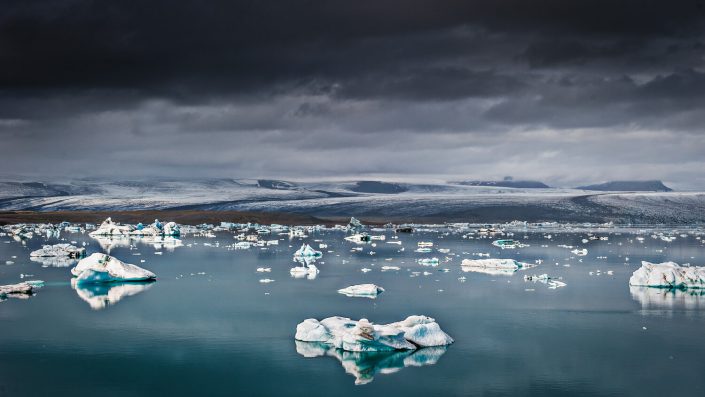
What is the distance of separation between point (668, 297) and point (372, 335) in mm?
16305

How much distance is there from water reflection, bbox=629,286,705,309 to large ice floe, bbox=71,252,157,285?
20.6 meters

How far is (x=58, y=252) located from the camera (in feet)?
139

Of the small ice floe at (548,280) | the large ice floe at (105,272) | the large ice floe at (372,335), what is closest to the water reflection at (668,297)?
the small ice floe at (548,280)

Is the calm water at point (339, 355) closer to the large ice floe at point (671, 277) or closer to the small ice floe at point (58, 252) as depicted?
the large ice floe at point (671, 277)

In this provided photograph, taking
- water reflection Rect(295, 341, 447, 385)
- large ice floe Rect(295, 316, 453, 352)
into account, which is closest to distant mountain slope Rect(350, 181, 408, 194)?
large ice floe Rect(295, 316, 453, 352)

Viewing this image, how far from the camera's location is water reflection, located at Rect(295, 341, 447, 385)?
1736 cm

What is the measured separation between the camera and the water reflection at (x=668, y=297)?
27312 mm

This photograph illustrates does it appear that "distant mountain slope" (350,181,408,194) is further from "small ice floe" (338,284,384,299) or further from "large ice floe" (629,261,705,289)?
"small ice floe" (338,284,384,299)

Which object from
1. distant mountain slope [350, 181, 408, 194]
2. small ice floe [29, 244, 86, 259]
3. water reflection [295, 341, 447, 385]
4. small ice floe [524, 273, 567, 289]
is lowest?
water reflection [295, 341, 447, 385]

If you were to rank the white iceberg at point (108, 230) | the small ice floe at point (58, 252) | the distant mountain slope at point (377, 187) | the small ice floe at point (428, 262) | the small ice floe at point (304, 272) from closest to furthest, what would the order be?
the small ice floe at point (304, 272) < the small ice floe at point (428, 262) < the small ice floe at point (58, 252) < the white iceberg at point (108, 230) < the distant mountain slope at point (377, 187)

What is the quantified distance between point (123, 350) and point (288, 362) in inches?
187

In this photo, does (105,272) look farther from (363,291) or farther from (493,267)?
(493,267)

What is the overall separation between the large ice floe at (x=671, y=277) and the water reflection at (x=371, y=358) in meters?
15.9

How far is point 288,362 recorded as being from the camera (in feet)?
59.5
